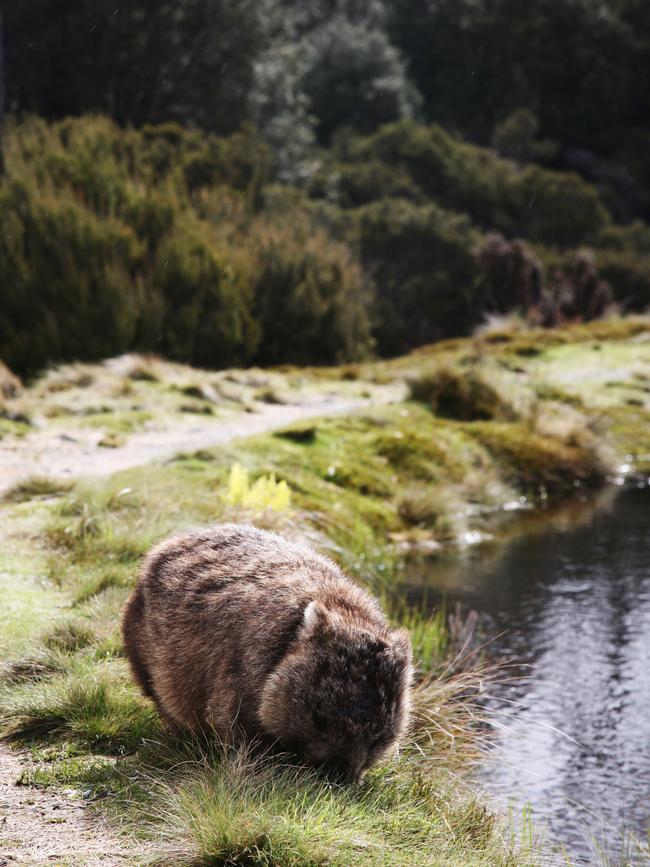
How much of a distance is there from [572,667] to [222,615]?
11.6ft

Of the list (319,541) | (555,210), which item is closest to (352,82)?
(555,210)

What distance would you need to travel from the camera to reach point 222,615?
394cm

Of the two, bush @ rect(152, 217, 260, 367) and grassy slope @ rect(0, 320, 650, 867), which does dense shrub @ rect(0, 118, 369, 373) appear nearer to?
bush @ rect(152, 217, 260, 367)

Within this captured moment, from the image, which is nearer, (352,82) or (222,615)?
(222,615)

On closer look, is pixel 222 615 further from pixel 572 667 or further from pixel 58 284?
pixel 58 284

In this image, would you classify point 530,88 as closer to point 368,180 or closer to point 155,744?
point 368,180

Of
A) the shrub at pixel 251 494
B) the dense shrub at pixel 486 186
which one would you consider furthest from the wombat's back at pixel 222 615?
the dense shrub at pixel 486 186

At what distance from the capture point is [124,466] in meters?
9.52

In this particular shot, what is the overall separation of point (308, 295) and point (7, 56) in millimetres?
12247

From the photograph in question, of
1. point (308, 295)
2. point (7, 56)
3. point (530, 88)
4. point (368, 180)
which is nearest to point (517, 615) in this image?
point (308, 295)

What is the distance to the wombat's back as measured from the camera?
3.77 m

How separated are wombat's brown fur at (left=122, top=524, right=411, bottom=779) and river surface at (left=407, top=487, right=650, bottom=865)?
1495 millimetres

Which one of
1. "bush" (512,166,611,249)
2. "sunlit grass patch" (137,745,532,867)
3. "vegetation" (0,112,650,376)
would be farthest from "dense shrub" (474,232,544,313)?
"sunlit grass patch" (137,745,532,867)

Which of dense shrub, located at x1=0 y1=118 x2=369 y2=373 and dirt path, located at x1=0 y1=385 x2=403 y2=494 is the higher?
dense shrub, located at x1=0 y1=118 x2=369 y2=373
